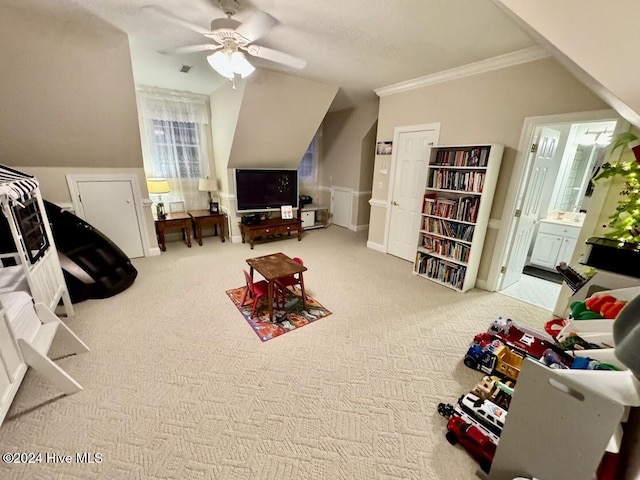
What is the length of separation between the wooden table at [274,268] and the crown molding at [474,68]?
112 inches

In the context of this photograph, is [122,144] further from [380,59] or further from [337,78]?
[380,59]

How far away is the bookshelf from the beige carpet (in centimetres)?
40

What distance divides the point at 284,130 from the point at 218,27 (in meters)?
2.36

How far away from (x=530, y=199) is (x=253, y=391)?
11.2ft

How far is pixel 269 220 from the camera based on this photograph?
470 cm

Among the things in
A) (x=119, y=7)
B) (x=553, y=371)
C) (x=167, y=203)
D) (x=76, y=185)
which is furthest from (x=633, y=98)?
(x=167, y=203)

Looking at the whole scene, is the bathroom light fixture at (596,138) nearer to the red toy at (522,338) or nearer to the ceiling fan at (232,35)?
the red toy at (522,338)

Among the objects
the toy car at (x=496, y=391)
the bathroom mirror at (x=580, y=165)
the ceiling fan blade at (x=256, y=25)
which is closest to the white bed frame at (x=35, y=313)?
the ceiling fan blade at (x=256, y=25)

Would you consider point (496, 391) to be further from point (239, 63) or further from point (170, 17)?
point (170, 17)

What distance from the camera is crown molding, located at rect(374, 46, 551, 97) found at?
2.39 metres

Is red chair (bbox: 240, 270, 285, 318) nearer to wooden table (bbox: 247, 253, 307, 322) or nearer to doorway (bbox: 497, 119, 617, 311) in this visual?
wooden table (bbox: 247, 253, 307, 322)

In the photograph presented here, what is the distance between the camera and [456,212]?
9.93 feet

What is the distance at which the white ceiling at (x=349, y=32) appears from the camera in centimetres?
187

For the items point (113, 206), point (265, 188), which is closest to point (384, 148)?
point (265, 188)
